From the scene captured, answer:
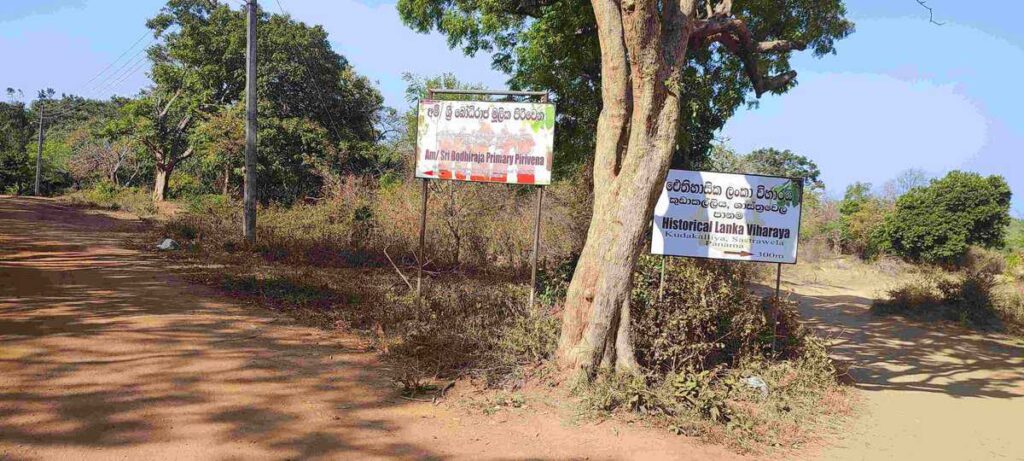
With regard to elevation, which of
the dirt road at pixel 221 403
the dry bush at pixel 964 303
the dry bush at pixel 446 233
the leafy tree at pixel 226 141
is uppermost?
the leafy tree at pixel 226 141

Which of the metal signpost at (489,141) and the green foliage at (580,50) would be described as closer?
the metal signpost at (489,141)

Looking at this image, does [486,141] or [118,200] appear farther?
[118,200]

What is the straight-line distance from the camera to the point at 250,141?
45.4ft

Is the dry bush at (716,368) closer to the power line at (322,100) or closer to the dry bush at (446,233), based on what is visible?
the dry bush at (446,233)

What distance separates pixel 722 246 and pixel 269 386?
5.02 meters

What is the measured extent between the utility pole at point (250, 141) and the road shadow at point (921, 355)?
39.1 ft

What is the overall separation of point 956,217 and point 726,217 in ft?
53.9

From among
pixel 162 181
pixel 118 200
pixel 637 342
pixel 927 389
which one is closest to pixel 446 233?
pixel 637 342

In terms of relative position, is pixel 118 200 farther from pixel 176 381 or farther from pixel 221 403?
pixel 221 403

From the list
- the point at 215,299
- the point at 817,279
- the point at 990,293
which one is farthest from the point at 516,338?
the point at 817,279

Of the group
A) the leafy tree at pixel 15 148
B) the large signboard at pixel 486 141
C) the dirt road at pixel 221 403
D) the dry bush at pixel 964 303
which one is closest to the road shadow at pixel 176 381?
the dirt road at pixel 221 403

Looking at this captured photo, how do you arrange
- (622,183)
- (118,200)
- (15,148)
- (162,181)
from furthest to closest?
1. (15,148)
2. (162,181)
3. (118,200)
4. (622,183)

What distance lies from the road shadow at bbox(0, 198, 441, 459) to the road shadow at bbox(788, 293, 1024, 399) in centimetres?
599

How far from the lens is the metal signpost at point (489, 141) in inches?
278
